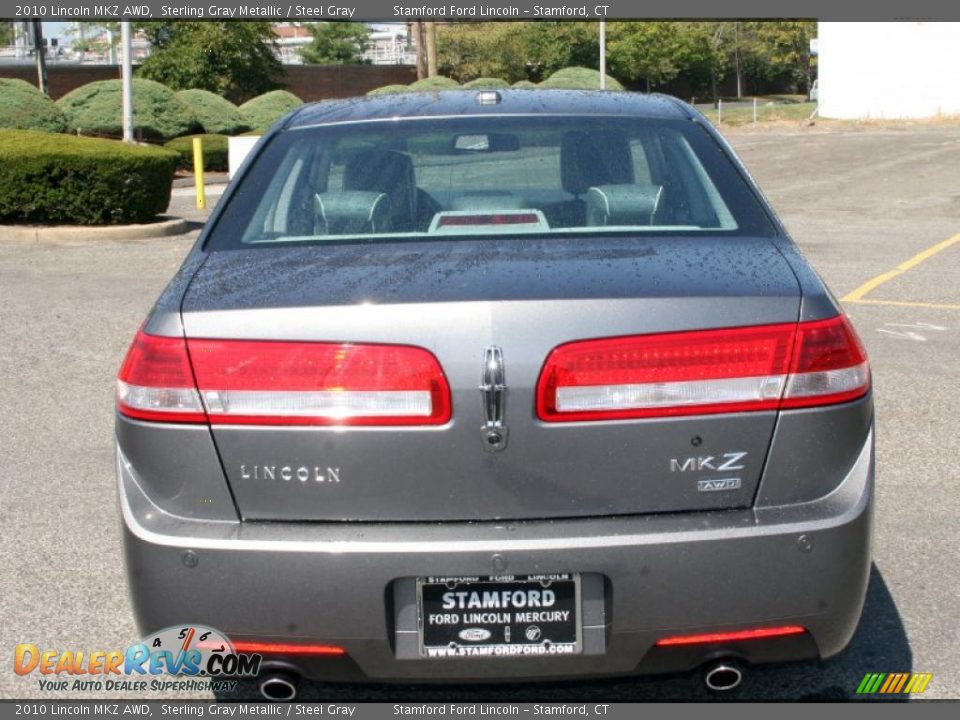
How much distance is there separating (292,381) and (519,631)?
76 cm

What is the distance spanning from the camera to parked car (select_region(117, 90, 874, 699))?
112 inches

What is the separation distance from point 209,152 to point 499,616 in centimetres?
2567

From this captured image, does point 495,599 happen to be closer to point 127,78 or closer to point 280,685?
point 280,685

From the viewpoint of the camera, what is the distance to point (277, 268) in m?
3.18

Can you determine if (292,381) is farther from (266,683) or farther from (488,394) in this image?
(266,683)

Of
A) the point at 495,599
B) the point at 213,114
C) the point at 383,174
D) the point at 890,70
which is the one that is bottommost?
the point at 495,599

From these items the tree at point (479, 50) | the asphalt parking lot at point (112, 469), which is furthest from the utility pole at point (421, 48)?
the asphalt parking lot at point (112, 469)

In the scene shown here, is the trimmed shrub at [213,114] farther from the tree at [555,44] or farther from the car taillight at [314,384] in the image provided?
the tree at [555,44]

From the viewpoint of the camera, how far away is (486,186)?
4.26 m

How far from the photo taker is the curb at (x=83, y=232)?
14438 millimetres

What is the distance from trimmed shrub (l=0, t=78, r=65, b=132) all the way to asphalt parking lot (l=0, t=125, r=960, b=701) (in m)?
11.0

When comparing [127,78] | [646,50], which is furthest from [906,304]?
[646,50]

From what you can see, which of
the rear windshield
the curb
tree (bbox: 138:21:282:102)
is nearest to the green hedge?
the curb

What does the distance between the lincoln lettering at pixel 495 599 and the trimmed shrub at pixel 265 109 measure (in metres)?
31.7
